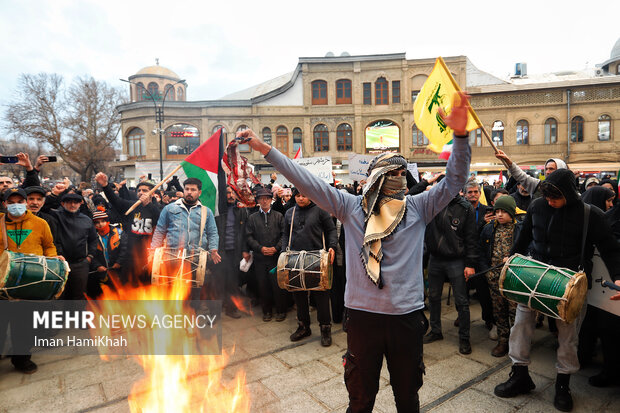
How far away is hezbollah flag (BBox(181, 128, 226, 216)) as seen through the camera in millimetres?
5570

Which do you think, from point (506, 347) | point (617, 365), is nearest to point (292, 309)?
point (506, 347)

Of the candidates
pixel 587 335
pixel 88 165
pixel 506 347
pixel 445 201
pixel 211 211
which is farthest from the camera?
pixel 88 165

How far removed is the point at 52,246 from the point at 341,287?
13.6ft

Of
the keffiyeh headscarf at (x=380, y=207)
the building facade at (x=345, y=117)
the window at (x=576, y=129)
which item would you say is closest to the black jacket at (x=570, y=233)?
the keffiyeh headscarf at (x=380, y=207)

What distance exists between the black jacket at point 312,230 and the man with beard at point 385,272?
278cm

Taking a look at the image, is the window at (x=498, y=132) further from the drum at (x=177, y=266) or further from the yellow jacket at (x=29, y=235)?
the yellow jacket at (x=29, y=235)

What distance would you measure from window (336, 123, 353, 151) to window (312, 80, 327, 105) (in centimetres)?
285

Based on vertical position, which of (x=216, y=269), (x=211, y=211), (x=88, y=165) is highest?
(x=88, y=165)

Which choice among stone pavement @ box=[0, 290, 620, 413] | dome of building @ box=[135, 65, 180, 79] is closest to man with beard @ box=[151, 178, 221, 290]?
stone pavement @ box=[0, 290, 620, 413]

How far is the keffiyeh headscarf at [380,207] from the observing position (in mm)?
2498

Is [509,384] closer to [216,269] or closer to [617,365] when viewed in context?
[617,365]

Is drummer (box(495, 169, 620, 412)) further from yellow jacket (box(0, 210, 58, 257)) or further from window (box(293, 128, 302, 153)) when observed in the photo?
window (box(293, 128, 302, 153))

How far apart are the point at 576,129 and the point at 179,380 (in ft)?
126

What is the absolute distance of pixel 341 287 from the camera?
6.18m
